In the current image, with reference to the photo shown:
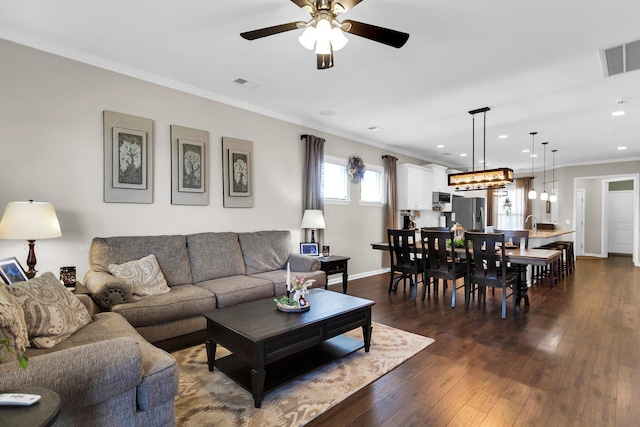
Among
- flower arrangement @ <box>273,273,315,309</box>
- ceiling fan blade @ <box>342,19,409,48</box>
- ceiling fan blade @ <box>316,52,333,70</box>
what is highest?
ceiling fan blade @ <box>342,19,409,48</box>

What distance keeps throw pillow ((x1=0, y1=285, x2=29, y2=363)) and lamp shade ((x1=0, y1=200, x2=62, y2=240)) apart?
999mm

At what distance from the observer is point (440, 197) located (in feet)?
27.7

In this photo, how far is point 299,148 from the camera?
5.42m

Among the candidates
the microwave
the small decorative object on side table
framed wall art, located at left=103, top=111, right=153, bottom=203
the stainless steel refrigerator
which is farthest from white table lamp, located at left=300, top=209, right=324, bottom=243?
the stainless steel refrigerator

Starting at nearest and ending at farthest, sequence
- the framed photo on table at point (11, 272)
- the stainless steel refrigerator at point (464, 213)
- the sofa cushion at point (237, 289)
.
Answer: the framed photo on table at point (11, 272)
the sofa cushion at point (237, 289)
the stainless steel refrigerator at point (464, 213)

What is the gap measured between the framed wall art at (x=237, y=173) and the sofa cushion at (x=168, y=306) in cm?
150

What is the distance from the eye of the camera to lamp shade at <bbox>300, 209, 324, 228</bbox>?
5.01m

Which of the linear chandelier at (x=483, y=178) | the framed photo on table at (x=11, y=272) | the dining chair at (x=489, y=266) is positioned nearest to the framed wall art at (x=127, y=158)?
the framed photo on table at (x=11, y=272)

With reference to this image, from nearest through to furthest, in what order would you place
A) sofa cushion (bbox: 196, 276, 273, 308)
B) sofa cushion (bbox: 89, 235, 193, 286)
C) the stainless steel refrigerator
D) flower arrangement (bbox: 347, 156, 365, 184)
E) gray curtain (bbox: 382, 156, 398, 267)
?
1. sofa cushion (bbox: 89, 235, 193, 286)
2. sofa cushion (bbox: 196, 276, 273, 308)
3. flower arrangement (bbox: 347, 156, 365, 184)
4. gray curtain (bbox: 382, 156, 398, 267)
5. the stainless steel refrigerator

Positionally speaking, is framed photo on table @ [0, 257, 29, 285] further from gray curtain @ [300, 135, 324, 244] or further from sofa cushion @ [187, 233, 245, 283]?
gray curtain @ [300, 135, 324, 244]

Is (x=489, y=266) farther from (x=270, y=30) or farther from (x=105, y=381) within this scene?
(x=105, y=381)

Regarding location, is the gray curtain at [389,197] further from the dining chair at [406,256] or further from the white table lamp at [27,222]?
the white table lamp at [27,222]

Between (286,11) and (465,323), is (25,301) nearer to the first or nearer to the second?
(286,11)

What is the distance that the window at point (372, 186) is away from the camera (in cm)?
669
